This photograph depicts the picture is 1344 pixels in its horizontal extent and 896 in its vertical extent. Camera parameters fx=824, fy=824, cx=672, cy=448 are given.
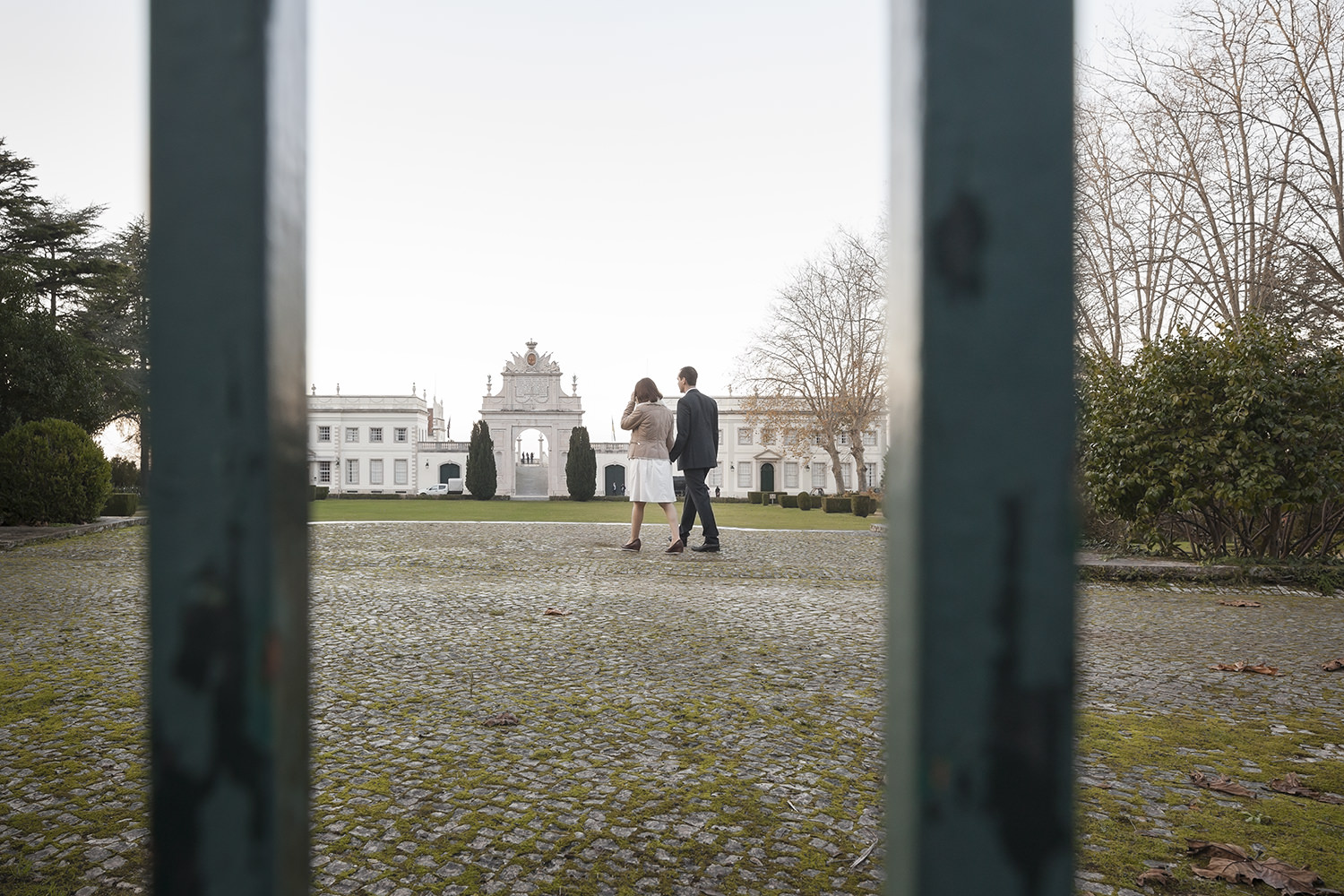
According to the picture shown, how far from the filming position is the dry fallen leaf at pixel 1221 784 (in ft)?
6.89

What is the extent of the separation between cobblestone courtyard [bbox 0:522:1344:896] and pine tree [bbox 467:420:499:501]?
3766 centimetres

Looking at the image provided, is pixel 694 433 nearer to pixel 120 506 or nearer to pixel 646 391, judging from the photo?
pixel 646 391

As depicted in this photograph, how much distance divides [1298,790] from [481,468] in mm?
42225

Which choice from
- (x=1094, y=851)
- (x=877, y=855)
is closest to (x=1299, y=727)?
(x=1094, y=851)

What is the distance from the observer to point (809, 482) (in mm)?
60656

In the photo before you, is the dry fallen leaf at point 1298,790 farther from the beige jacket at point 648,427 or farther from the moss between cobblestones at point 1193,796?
the beige jacket at point 648,427

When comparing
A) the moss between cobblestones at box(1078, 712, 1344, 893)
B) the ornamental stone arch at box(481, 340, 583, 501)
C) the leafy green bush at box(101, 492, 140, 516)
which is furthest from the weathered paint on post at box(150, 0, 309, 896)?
the ornamental stone arch at box(481, 340, 583, 501)

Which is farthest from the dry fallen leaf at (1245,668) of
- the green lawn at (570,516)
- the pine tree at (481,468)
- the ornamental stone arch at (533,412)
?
the ornamental stone arch at (533,412)

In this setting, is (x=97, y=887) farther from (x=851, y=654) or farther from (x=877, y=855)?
(x=851, y=654)

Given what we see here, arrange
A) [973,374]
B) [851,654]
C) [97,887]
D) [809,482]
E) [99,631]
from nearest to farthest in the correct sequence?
[973,374] < [97,887] < [851,654] < [99,631] < [809,482]

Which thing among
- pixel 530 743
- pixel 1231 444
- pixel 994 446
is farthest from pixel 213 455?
pixel 1231 444

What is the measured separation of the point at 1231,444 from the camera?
22.9ft

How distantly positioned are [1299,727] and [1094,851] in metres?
1.54

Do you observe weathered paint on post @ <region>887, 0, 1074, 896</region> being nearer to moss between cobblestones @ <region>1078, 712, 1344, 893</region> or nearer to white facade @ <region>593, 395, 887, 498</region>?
moss between cobblestones @ <region>1078, 712, 1344, 893</region>
